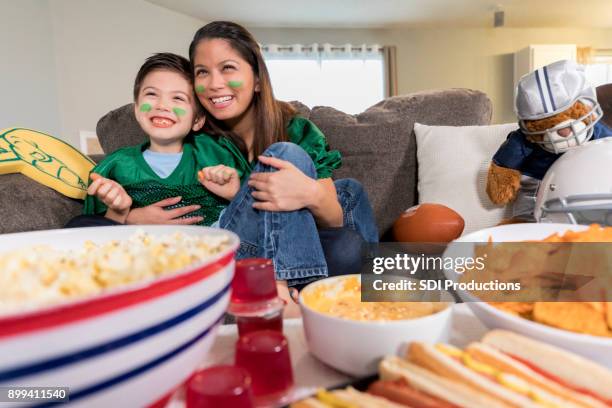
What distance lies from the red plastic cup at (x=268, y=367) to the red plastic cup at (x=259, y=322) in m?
0.08

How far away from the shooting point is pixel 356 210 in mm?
1317

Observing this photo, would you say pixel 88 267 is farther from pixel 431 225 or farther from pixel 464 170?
pixel 464 170

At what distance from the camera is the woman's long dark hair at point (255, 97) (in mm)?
1249

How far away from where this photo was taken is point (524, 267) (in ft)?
1.66

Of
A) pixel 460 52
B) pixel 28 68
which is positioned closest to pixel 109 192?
pixel 28 68

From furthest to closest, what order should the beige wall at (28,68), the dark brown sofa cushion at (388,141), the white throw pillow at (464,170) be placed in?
the beige wall at (28,68) → the dark brown sofa cushion at (388,141) → the white throw pillow at (464,170)

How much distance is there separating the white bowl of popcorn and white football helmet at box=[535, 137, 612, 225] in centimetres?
70

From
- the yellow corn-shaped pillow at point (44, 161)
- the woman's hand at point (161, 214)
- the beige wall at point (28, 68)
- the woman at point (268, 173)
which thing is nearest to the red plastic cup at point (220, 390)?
the woman at point (268, 173)

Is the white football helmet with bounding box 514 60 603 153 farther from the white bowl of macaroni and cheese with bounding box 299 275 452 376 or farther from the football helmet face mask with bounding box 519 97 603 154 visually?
the white bowl of macaroni and cheese with bounding box 299 275 452 376

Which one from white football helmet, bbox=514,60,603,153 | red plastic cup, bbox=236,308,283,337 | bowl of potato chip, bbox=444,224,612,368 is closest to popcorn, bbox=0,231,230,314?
red plastic cup, bbox=236,308,283,337

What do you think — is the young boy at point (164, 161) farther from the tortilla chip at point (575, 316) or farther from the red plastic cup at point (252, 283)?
the tortilla chip at point (575, 316)

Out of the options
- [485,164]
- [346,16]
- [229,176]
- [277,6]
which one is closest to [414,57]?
[346,16]

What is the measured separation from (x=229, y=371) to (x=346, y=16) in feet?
15.7

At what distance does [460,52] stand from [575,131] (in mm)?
4815
